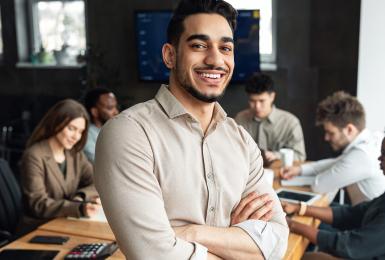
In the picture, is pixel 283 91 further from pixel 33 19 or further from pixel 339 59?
pixel 33 19

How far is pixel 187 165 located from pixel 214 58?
280mm

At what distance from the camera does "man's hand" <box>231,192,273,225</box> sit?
1347 mm

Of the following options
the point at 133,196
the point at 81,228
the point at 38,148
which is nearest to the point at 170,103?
the point at 133,196

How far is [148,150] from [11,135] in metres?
4.96

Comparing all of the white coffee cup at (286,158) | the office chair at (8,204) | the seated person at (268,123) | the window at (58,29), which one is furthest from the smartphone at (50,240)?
the window at (58,29)

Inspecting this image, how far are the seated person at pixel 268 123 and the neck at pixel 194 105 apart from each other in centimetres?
237

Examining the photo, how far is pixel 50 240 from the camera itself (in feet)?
6.42

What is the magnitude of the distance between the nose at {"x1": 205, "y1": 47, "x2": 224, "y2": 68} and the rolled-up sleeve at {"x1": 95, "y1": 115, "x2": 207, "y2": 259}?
26 cm

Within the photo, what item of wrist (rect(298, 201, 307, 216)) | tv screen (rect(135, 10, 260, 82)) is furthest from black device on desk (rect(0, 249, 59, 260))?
tv screen (rect(135, 10, 260, 82))

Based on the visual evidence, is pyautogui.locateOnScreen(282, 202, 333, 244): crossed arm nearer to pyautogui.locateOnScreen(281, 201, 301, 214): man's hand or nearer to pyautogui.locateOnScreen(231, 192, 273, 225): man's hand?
pyautogui.locateOnScreen(281, 201, 301, 214): man's hand

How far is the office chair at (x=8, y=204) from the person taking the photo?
263cm

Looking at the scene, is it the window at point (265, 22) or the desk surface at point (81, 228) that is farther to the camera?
the window at point (265, 22)

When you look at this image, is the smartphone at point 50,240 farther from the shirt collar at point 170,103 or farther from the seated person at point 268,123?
the seated person at point 268,123

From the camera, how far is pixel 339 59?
455 centimetres
